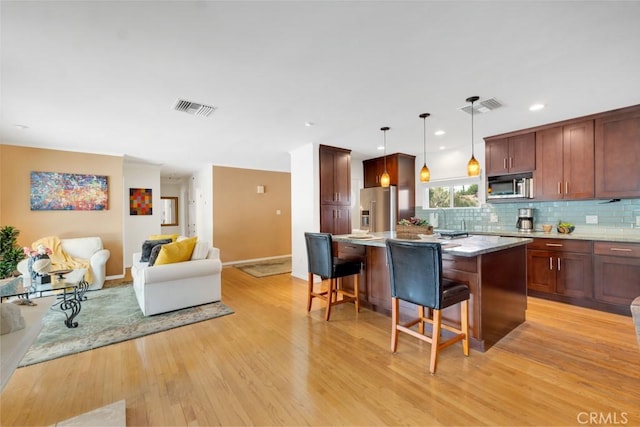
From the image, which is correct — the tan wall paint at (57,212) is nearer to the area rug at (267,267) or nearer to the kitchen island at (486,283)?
the area rug at (267,267)

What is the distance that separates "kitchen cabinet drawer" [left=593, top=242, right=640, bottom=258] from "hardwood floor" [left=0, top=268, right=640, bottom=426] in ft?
2.47

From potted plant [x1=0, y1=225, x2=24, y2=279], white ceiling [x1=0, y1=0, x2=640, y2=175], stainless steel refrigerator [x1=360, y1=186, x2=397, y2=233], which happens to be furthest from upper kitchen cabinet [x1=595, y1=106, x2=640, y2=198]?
potted plant [x1=0, y1=225, x2=24, y2=279]

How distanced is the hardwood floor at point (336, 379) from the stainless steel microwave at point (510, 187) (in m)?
1.91

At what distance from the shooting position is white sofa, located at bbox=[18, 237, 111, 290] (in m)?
4.39

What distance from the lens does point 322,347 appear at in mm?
2508

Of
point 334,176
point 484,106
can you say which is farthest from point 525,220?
point 334,176

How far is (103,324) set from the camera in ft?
10.1

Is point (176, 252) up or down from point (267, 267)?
up

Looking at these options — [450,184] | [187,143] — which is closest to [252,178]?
[187,143]

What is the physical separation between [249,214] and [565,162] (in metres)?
6.21

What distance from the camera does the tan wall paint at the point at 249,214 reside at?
6609 mm

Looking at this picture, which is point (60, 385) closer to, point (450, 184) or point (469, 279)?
point (469, 279)

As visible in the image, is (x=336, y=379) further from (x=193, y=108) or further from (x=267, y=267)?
(x=267, y=267)

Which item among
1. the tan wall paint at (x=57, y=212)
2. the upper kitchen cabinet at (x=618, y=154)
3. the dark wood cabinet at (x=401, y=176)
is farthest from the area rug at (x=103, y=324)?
the upper kitchen cabinet at (x=618, y=154)
